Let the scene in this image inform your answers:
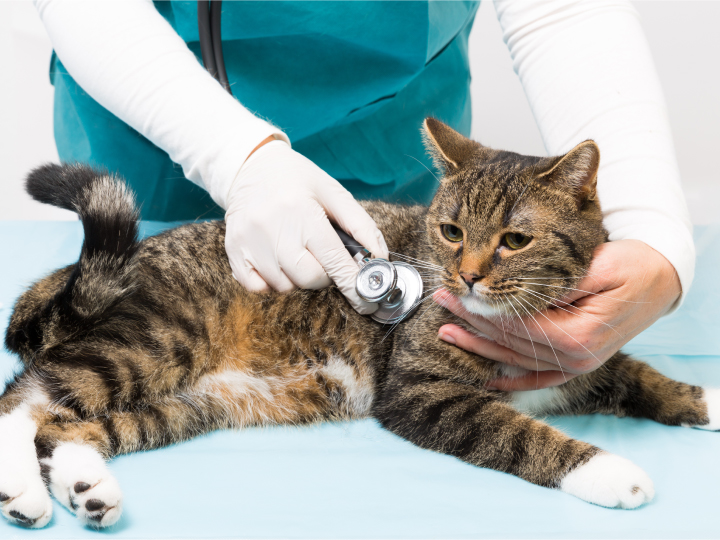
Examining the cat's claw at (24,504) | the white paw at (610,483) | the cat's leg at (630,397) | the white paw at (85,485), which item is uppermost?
the cat's leg at (630,397)

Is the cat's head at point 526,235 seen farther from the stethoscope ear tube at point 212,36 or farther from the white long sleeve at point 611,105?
the stethoscope ear tube at point 212,36

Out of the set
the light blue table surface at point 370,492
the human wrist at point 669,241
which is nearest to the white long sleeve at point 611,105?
the human wrist at point 669,241

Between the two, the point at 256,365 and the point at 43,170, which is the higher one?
the point at 43,170

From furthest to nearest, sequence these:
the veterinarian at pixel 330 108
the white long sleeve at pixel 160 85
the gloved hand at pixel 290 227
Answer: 1. the white long sleeve at pixel 160 85
2. the gloved hand at pixel 290 227
3. the veterinarian at pixel 330 108

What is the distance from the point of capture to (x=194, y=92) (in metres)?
1.60

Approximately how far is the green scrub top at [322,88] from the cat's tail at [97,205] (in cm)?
77

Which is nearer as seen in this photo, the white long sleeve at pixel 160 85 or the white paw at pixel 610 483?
the white paw at pixel 610 483

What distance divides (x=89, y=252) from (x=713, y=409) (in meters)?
1.66

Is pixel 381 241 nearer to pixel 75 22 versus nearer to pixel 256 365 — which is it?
pixel 256 365

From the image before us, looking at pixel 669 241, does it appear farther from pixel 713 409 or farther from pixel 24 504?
pixel 24 504

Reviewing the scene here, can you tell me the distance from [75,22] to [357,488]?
1.60m

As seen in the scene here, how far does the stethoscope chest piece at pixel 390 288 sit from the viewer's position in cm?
142

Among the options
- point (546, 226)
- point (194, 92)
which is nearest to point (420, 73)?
point (194, 92)

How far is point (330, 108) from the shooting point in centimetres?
223
